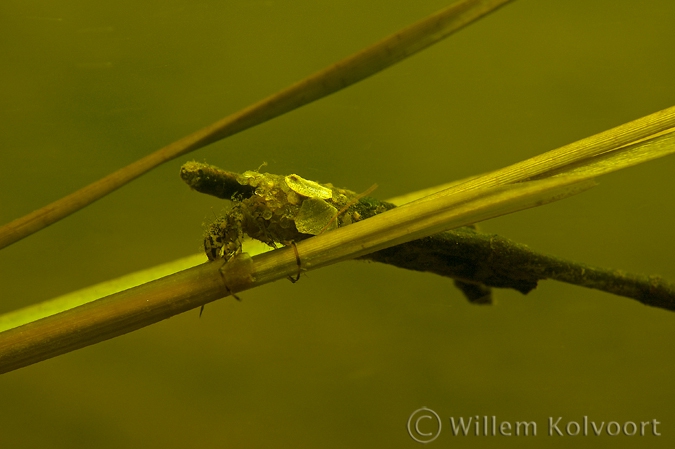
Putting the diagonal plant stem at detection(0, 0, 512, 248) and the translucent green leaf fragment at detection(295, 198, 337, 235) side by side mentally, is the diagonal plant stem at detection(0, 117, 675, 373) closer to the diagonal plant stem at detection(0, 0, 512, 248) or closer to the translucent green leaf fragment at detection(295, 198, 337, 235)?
the translucent green leaf fragment at detection(295, 198, 337, 235)

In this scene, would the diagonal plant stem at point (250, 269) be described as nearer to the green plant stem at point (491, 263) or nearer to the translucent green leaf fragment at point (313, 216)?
the translucent green leaf fragment at point (313, 216)

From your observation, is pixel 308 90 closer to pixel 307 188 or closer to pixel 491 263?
pixel 307 188

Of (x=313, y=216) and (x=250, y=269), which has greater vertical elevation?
(x=313, y=216)

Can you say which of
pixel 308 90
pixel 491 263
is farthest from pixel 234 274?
pixel 491 263

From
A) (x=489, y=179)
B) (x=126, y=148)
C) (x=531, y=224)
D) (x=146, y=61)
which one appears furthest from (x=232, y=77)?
(x=531, y=224)

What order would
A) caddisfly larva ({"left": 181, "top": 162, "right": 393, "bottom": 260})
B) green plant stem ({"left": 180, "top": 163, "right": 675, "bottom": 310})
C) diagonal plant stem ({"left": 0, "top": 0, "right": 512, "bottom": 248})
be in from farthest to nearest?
green plant stem ({"left": 180, "top": 163, "right": 675, "bottom": 310}) → caddisfly larva ({"left": 181, "top": 162, "right": 393, "bottom": 260}) → diagonal plant stem ({"left": 0, "top": 0, "right": 512, "bottom": 248})

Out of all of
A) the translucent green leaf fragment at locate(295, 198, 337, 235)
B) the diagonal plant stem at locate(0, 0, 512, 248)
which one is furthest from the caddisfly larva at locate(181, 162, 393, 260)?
the diagonal plant stem at locate(0, 0, 512, 248)
